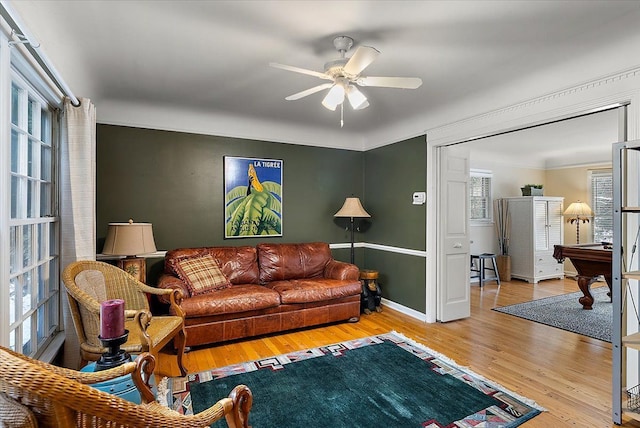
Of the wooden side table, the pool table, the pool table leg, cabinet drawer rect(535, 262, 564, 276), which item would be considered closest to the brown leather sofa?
the wooden side table

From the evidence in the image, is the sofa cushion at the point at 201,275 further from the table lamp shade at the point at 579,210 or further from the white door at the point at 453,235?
the table lamp shade at the point at 579,210

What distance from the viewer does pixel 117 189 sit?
12.4ft

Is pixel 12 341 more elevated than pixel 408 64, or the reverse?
pixel 408 64

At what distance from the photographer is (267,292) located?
3.59 meters

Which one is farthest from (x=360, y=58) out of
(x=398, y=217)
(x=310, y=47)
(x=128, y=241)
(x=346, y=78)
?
(x=398, y=217)

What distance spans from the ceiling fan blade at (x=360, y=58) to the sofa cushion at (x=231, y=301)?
237 cm

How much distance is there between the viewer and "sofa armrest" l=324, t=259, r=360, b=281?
13.8 ft

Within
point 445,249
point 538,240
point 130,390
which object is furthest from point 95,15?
point 538,240

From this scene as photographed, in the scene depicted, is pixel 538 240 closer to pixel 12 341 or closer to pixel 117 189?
pixel 117 189

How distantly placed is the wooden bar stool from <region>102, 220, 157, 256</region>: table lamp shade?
17.6 feet

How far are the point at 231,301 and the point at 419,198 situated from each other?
2.54 m

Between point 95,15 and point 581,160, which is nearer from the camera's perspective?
point 95,15

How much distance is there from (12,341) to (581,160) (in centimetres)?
906

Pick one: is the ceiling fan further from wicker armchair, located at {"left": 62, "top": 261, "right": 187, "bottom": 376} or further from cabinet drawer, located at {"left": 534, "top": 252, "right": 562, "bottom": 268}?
cabinet drawer, located at {"left": 534, "top": 252, "right": 562, "bottom": 268}
